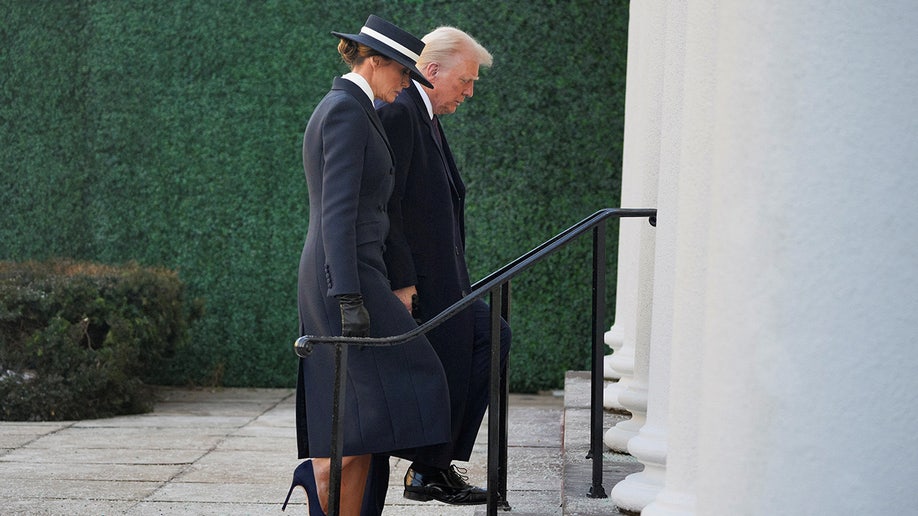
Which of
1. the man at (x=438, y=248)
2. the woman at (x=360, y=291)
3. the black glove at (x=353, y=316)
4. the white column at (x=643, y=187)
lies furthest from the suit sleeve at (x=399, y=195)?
the white column at (x=643, y=187)

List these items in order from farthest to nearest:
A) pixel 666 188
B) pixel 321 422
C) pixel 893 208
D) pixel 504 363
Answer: pixel 504 363 < pixel 666 188 < pixel 321 422 < pixel 893 208

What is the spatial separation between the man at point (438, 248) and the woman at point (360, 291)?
0.24 metres

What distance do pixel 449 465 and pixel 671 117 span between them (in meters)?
1.21

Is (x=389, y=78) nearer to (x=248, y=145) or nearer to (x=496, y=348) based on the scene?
(x=496, y=348)

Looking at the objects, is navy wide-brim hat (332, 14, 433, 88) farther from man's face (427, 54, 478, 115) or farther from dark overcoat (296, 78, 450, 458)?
man's face (427, 54, 478, 115)

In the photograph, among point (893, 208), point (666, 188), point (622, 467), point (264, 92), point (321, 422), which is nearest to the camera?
point (893, 208)

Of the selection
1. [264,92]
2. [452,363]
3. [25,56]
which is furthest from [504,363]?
[25,56]

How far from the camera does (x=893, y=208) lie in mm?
1609

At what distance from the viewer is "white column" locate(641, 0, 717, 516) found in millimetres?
2434

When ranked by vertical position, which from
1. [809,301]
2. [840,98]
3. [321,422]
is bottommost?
[321,422]

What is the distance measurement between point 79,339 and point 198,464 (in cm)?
180

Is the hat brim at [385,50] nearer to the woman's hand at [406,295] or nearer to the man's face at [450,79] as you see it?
the man's face at [450,79]

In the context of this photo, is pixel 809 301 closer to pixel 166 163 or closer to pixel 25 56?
pixel 166 163

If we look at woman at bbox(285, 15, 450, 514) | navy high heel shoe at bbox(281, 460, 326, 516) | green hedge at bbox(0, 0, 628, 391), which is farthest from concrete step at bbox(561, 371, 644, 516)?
green hedge at bbox(0, 0, 628, 391)
